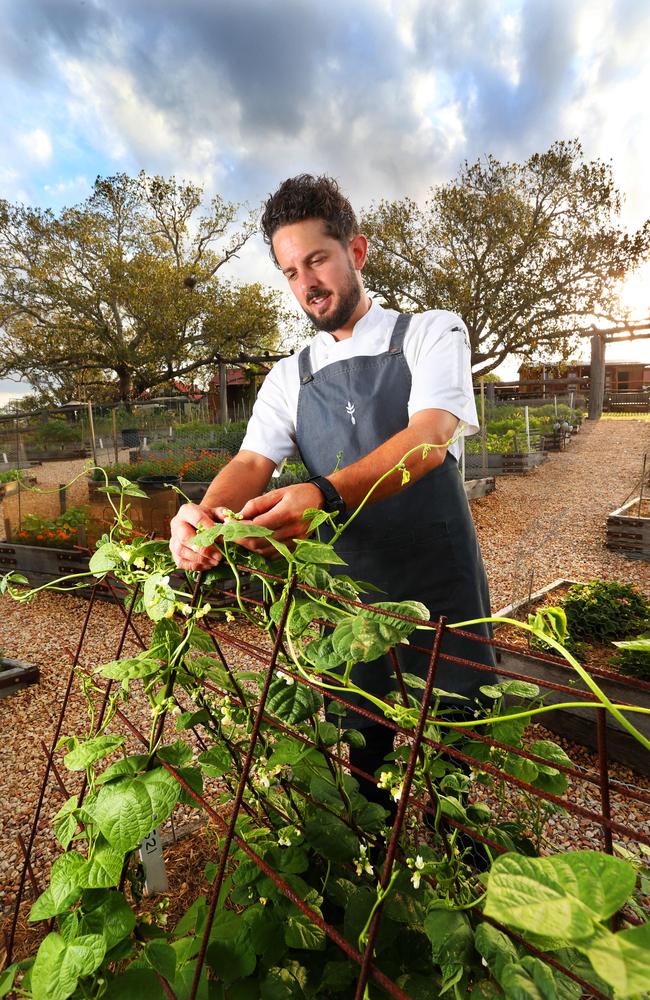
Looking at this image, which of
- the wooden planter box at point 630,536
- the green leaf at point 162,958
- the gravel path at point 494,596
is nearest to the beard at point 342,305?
the green leaf at point 162,958

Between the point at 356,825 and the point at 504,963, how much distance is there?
0.42 metres

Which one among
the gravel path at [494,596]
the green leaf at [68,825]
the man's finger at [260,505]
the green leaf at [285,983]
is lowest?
the gravel path at [494,596]

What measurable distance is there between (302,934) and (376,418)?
1.31 m

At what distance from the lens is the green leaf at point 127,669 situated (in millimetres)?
790

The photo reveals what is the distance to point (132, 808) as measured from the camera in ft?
2.52

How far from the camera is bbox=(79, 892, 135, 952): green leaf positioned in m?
0.85

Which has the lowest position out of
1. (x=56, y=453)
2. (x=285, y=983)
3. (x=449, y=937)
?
(x=285, y=983)

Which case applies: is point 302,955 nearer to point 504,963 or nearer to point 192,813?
point 504,963

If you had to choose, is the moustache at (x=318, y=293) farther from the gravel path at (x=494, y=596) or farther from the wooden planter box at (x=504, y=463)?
the wooden planter box at (x=504, y=463)

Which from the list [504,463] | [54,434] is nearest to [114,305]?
[54,434]

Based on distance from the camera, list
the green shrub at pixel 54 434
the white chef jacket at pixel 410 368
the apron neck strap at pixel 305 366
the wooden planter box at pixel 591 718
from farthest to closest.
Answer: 1. the green shrub at pixel 54 434
2. the wooden planter box at pixel 591 718
3. the apron neck strap at pixel 305 366
4. the white chef jacket at pixel 410 368

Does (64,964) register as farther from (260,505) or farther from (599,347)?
(599,347)

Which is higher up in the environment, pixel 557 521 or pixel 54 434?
pixel 54 434

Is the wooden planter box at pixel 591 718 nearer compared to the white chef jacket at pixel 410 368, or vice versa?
the white chef jacket at pixel 410 368
